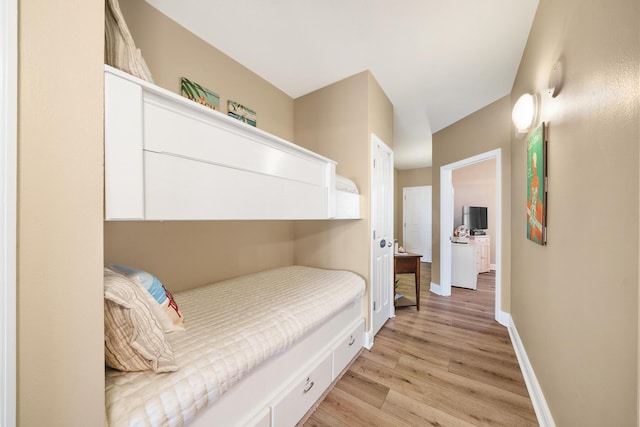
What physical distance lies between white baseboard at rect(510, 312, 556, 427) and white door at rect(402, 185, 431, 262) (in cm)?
433

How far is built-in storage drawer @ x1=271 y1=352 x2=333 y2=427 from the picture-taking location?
1183 millimetres

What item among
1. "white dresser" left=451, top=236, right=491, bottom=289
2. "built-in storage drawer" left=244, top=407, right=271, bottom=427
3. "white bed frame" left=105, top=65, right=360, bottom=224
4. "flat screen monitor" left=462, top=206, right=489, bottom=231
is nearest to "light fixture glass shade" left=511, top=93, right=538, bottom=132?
"white bed frame" left=105, top=65, right=360, bottom=224

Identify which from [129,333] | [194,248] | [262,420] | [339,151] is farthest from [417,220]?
[129,333]

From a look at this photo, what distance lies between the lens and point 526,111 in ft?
5.24

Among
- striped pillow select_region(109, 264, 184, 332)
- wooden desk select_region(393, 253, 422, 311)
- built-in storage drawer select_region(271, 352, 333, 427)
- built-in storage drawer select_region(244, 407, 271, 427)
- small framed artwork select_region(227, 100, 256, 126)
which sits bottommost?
built-in storage drawer select_region(271, 352, 333, 427)

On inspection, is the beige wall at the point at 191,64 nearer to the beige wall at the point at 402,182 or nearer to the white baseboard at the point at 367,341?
the white baseboard at the point at 367,341

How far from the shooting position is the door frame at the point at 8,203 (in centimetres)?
47

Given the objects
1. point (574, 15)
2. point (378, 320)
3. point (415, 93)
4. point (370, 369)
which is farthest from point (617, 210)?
point (415, 93)

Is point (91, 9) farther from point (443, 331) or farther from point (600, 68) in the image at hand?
point (443, 331)

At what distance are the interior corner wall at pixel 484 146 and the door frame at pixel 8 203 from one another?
3.31 metres

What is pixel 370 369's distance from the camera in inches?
73.5

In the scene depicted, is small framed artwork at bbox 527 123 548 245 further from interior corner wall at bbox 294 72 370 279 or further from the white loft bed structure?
the white loft bed structure

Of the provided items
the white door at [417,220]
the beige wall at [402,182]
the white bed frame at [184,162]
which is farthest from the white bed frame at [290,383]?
the beige wall at [402,182]

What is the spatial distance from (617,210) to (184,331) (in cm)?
169
